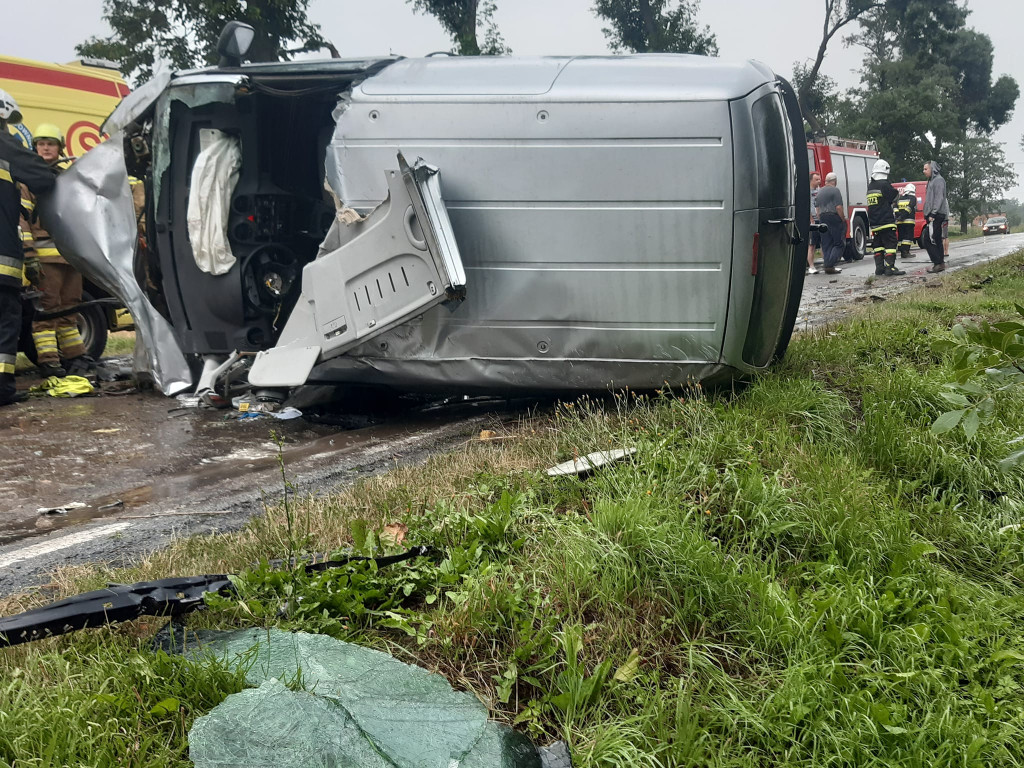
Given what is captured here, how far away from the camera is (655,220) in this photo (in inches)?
167

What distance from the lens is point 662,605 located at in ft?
7.45

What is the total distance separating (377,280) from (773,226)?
2.06 m

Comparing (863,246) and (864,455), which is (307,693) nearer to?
(864,455)

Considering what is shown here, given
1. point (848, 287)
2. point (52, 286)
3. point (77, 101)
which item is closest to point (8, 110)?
point (52, 286)

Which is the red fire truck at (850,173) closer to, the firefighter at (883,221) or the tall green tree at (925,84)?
the firefighter at (883,221)

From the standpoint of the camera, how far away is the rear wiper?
200 cm

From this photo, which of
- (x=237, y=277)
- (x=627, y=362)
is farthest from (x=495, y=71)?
(x=237, y=277)

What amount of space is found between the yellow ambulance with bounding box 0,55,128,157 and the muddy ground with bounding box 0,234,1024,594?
3.66 meters

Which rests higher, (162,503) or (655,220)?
(655,220)

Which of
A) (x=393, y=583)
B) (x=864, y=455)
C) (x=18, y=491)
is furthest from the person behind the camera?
(x=18, y=491)

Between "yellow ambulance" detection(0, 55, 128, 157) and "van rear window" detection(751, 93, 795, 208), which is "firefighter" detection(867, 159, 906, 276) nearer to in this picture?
"van rear window" detection(751, 93, 795, 208)

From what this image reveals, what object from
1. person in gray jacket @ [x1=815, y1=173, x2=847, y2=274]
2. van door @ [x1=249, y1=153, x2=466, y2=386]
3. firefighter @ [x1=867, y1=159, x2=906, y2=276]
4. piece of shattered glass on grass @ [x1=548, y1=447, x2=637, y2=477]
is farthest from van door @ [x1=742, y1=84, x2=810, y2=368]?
person in gray jacket @ [x1=815, y1=173, x2=847, y2=274]

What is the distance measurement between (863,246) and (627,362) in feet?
60.8

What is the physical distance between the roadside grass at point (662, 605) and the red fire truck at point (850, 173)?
57.9 feet
